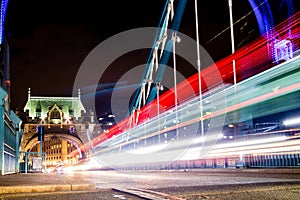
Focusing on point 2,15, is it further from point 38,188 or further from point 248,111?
point 38,188

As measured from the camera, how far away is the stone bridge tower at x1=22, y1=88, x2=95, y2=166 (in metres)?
76.4

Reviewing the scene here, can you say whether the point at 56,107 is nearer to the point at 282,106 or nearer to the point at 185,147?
the point at 185,147

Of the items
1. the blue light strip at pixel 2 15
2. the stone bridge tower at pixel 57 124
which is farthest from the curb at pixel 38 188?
the stone bridge tower at pixel 57 124

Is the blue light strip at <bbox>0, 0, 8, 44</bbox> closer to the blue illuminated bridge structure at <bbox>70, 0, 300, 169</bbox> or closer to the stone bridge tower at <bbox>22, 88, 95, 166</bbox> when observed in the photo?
the blue illuminated bridge structure at <bbox>70, 0, 300, 169</bbox>

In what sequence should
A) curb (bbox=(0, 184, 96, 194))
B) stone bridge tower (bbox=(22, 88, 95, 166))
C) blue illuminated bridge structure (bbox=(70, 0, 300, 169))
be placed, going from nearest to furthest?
curb (bbox=(0, 184, 96, 194)), blue illuminated bridge structure (bbox=(70, 0, 300, 169)), stone bridge tower (bbox=(22, 88, 95, 166))

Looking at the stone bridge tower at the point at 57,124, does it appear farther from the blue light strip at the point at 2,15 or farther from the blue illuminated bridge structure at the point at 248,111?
the blue light strip at the point at 2,15

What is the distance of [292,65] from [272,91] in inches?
44.6

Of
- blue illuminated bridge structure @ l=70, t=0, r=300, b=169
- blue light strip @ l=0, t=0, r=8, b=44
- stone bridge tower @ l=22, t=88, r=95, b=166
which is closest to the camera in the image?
blue illuminated bridge structure @ l=70, t=0, r=300, b=169

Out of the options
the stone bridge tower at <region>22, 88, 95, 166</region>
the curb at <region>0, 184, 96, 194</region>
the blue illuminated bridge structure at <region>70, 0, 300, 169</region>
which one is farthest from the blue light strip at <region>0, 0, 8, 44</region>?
the stone bridge tower at <region>22, 88, 95, 166</region>

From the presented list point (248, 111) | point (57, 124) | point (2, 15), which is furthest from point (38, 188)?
point (57, 124)

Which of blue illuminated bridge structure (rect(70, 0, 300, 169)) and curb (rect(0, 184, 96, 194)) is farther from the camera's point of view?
blue illuminated bridge structure (rect(70, 0, 300, 169))

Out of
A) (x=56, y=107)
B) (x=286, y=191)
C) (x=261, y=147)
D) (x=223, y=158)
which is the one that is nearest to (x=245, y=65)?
(x=223, y=158)

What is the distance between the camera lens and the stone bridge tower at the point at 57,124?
76419 mm

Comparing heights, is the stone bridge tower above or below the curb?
above
